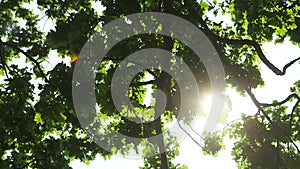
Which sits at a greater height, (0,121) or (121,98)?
(121,98)

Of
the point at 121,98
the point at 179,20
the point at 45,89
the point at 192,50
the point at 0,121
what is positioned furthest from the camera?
the point at 121,98

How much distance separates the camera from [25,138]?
10367mm

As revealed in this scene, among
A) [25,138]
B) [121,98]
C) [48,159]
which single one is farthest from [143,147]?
[25,138]

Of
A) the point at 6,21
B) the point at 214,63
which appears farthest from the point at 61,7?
the point at 214,63

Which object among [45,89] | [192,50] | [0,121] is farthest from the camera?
[192,50]

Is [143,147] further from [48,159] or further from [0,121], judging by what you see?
[0,121]

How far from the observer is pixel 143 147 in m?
14.2

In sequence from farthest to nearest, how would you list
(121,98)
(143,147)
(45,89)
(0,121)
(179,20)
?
1. (143,147)
2. (121,98)
3. (179,20)
4. (45,89)
5. (0,121)

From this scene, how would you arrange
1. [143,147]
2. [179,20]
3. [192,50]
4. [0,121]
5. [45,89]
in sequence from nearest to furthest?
[0,121] < [45,89] < [179,20] < [192,50] < [143,147]

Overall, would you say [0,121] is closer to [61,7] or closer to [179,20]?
[61,7]

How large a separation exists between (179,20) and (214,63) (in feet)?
7.41

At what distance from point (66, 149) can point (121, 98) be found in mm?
3214

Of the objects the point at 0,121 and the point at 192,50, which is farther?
the point at 192,50

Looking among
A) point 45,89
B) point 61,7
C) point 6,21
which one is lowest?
point 45,89
